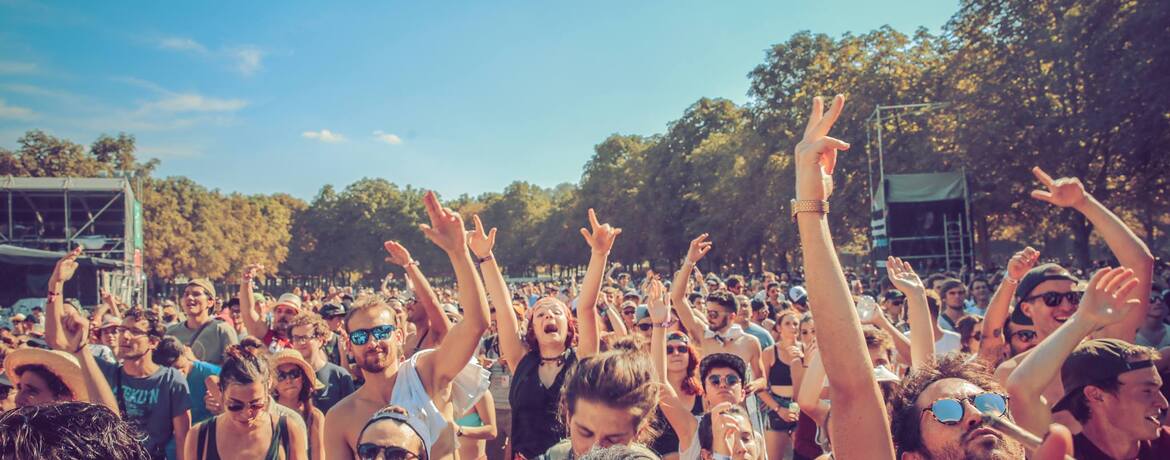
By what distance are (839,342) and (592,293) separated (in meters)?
2.23

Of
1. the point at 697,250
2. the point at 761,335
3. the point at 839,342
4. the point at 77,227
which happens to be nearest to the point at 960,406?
the point at 839,342

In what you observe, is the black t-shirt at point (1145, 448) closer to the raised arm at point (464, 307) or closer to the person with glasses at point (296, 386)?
the raised arm at point (464, 307)

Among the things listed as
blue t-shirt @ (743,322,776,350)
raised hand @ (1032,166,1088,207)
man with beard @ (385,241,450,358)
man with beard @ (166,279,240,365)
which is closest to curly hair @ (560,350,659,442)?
man with beard @ (385,241,450,358)

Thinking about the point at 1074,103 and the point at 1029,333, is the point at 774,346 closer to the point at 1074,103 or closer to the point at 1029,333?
the point at 1029,333

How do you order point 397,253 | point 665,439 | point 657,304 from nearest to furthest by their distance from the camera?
1. point 665,439
2. point 657,304
3. point 397,253

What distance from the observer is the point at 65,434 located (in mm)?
1520

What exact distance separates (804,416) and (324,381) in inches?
122

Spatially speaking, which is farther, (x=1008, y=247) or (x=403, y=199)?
(x=403, y=199)

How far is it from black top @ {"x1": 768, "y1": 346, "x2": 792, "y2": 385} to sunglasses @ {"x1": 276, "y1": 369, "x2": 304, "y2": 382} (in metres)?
3.75

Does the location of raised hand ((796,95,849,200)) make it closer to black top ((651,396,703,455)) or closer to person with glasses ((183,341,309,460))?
black top ((651,396,703,455))

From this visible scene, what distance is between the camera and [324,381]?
4922mm

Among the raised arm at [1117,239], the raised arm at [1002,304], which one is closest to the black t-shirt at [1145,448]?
the raised arm at [1117,239]

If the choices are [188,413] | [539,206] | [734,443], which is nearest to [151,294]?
[539,206]

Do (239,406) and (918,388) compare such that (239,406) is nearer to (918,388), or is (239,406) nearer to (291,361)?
(291,361)
